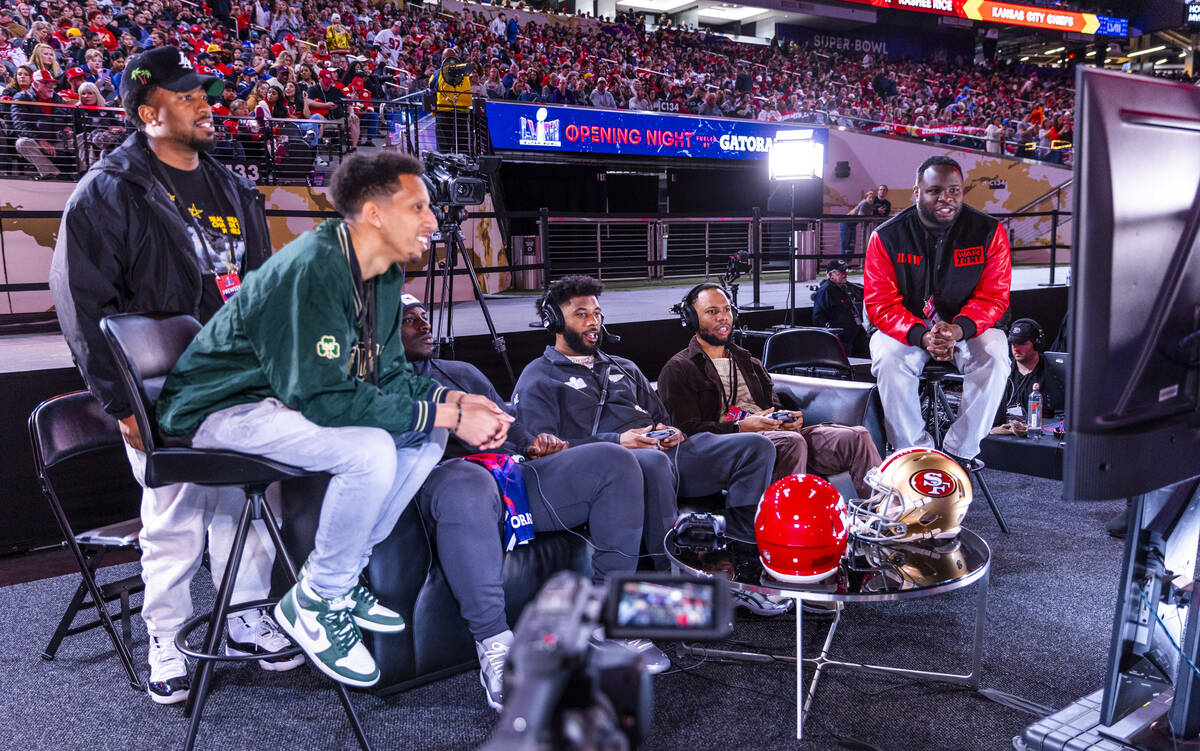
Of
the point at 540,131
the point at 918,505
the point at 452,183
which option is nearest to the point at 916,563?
the point at 918,505

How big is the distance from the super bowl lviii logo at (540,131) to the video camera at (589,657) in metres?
10.9

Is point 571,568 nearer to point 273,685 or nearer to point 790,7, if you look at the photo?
point 273,685

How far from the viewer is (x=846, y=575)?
209cm

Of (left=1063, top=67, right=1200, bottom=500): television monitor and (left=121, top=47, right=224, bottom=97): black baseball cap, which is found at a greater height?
(left=121, top=47, right=224, bottom=97): black baseball cap

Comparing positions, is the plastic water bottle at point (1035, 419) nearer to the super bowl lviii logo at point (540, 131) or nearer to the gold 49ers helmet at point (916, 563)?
the gold 49ers helmet at point (916, 563)

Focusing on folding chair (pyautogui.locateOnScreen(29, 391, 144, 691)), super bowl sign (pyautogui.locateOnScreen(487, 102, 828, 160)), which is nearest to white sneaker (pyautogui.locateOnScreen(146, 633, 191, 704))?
folding chair (pyautogui.locateOnScreen(29, 391, 144, 691))

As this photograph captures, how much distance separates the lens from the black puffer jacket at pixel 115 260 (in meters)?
2.20

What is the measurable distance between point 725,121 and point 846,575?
12.1 m

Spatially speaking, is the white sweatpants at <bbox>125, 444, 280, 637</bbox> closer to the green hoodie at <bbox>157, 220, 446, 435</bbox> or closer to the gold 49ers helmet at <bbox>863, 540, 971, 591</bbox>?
the green hoodie at <bbox>157, 220, 446, 435</bbox>

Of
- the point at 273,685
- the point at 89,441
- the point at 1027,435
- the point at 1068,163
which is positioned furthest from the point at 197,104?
the point at 1068,163

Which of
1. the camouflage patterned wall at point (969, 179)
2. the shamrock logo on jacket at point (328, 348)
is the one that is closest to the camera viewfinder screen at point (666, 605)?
the shamrock logo on jacket at point (328, 348)

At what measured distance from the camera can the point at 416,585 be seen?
2.33 meters

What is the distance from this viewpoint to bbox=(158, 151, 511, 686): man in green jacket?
1.81 metres

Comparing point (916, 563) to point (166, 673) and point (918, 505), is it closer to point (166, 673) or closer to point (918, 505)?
point (918, 505)
